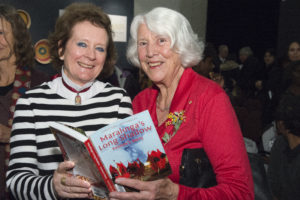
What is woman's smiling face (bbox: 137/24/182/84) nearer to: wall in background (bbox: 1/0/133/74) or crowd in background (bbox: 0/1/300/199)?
crowd in background (bbox: 0/1/300/199)

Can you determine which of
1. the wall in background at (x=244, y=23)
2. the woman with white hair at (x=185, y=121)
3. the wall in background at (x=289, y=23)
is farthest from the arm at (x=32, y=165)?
the wall in background at (x=244, y=23)

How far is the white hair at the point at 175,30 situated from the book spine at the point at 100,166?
3.20 ft

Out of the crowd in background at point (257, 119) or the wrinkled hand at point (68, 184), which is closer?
the wrinkled hand at point (68, 184)

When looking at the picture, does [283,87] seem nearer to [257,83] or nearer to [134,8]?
[257,83]

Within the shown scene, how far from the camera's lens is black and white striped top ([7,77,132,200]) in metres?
1.48

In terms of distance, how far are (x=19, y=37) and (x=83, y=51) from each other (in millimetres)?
851

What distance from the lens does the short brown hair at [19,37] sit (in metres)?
2.19

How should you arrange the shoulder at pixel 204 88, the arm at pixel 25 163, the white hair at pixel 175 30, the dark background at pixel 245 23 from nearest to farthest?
the arm at pixel 25 163, the shoulder at pixel 204 88, the white hair at pixel 175 30, the dark background at pixel 245 23

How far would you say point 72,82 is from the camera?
1745 mm

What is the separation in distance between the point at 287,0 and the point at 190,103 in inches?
220

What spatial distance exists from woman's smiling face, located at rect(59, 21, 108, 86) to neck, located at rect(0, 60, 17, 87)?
0.66m

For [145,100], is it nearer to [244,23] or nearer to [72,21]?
[72,21]

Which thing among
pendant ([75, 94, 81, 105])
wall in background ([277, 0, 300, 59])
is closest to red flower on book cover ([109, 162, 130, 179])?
pendant ([75, 94, 81, 105])

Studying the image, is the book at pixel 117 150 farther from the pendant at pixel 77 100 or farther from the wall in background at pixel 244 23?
the wall in background at pixel 244 23
